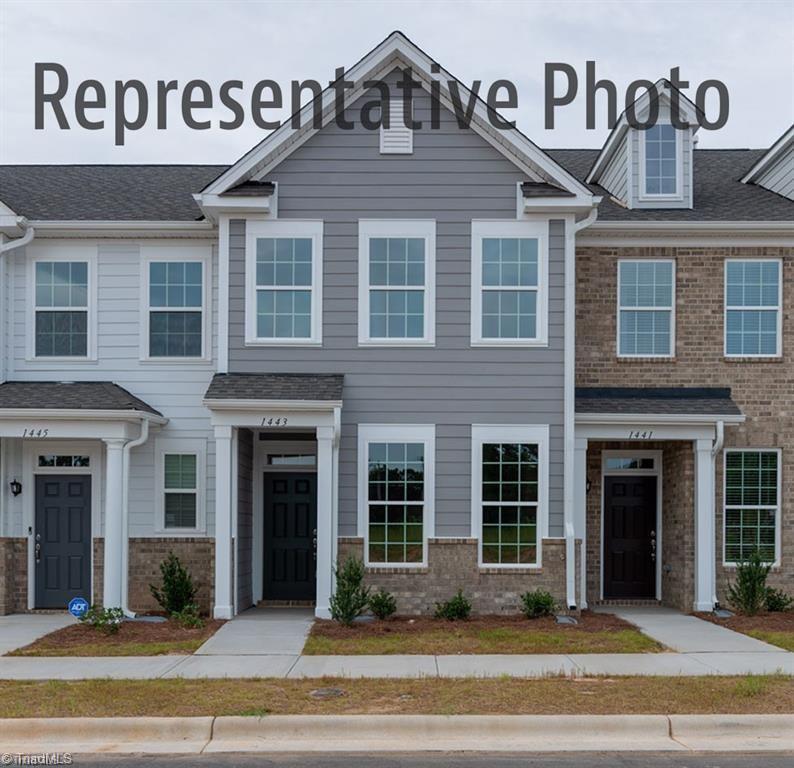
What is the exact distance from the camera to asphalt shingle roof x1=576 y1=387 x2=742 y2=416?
15.9 m

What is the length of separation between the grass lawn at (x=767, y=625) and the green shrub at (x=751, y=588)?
0.17 meters

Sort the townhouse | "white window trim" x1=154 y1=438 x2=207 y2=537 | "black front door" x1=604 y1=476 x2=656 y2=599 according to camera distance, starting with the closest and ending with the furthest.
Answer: the townhouse
"white window trim" x1=154 y1=438 x2=207 y2=537
"black front door" x1=604 y1=476 x2=656 y2=599

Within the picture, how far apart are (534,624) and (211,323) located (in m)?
6.67

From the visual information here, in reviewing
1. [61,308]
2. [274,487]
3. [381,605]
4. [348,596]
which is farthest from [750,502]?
[61,308]

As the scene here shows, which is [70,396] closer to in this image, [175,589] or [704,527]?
[175,589]

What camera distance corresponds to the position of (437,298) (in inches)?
613

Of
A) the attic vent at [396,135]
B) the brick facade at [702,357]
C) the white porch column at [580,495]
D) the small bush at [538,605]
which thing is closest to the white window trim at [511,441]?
the small bush at [538,605]

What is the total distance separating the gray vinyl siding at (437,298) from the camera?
50.9ft

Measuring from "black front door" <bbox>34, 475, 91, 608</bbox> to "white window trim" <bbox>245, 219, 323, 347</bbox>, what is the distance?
A: 3918 millimetres

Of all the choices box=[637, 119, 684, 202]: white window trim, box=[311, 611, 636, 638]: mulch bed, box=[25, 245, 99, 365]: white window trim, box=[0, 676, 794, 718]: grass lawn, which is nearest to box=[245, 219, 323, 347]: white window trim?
box=[25, 245, 99, 365]: white window trim

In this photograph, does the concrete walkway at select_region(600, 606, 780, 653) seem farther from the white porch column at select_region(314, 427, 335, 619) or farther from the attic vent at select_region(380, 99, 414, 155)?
the attic vent at select_region(380, 99, 414, 155)

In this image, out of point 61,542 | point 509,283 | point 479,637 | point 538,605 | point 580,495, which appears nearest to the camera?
point 479,637

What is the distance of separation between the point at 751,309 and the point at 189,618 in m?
9.78

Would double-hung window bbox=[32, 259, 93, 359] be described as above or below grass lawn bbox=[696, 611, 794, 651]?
above
